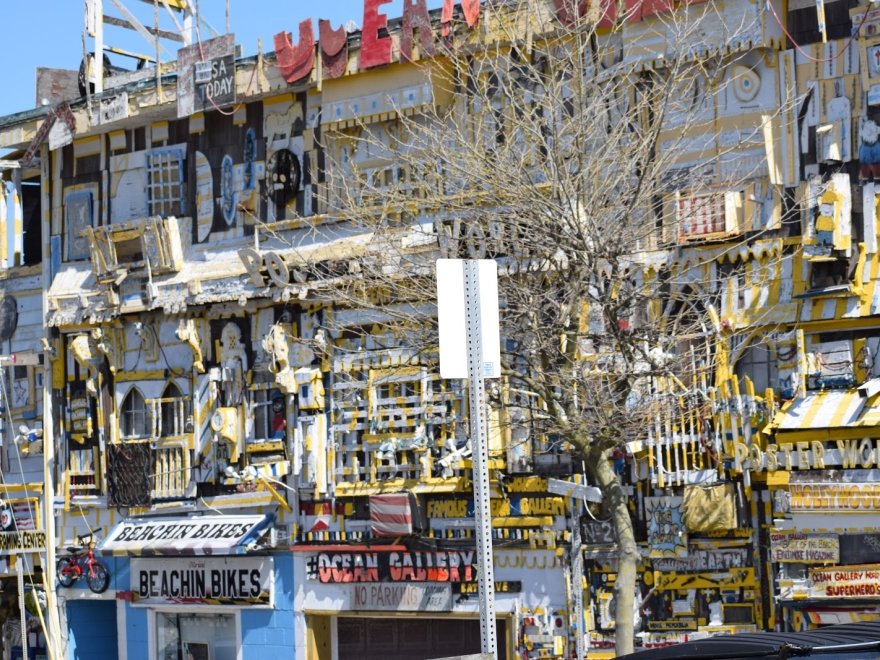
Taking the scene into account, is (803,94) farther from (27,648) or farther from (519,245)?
(27,648)

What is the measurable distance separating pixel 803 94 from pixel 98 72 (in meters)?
13.1

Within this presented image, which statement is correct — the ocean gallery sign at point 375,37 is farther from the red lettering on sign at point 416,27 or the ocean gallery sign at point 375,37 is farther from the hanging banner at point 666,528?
the hanging banner at point 666,528

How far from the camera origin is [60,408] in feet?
91.3

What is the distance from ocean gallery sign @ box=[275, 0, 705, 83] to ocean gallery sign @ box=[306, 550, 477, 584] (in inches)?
274

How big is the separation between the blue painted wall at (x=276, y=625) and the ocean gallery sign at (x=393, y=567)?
47 cm

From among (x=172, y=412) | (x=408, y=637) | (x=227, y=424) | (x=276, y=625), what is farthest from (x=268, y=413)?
(x=408, y=637)

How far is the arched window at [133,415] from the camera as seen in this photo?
2677cm

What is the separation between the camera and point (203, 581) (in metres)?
25.5

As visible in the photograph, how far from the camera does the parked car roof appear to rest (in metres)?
8.97

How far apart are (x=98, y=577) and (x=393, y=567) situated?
20.4 ft

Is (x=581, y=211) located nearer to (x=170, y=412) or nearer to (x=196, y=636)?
(x=170, y=412)

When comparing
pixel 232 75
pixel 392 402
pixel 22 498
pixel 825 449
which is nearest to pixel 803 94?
pixel 825 449

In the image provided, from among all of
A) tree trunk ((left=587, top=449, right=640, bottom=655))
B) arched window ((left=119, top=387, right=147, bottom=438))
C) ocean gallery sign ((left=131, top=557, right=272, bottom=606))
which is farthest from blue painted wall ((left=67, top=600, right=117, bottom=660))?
tree trunk ((left=587, top=449, right=640, bottom=655))

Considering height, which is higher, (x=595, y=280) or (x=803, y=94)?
(x=803, y=94)
